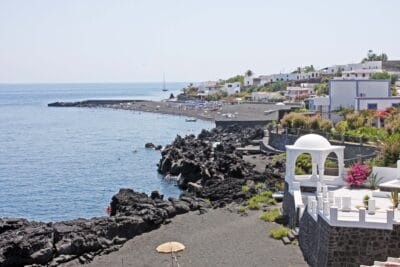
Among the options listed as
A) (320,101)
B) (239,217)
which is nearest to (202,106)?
(320,101)

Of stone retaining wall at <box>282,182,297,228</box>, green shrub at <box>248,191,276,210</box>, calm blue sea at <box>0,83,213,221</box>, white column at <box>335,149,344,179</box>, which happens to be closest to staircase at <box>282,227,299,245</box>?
stone retaining wall at <box>282,182,297,228</box>

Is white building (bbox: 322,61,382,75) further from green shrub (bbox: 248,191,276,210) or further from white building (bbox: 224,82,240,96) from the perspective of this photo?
green shrub (bbox: 248,191,276,210)

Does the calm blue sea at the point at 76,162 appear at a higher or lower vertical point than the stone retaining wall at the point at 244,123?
lower

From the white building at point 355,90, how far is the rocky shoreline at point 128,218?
45.2 ft

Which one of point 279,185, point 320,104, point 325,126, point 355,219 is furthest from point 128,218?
point 320,104

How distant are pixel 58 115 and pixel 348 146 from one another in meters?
107

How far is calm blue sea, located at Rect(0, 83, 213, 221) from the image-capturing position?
4325 cm

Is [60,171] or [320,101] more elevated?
[320,101]

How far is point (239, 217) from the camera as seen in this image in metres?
31.0

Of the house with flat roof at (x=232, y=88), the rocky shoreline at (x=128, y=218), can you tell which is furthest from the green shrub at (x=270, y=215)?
the house with flat roof at (x=232, y=88)

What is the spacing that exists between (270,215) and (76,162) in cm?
3950

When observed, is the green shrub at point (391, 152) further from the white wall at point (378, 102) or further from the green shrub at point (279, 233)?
the white wall at point (378, 102)

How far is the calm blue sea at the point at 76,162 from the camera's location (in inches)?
1703

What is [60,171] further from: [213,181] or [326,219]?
[326,219]
